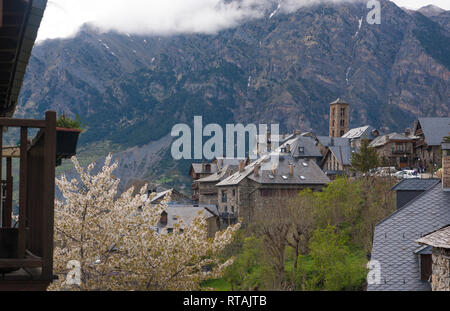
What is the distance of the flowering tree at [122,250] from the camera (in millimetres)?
18594

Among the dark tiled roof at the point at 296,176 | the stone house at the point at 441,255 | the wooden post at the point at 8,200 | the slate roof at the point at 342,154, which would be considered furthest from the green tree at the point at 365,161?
the wooden post at the point at 8,200

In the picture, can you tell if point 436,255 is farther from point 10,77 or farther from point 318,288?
point 318,288

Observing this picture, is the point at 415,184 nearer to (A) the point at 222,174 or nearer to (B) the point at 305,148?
(A) the point at 222,174

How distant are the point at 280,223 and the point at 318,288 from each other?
10.6 m

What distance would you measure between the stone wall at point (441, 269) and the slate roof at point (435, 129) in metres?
69.1

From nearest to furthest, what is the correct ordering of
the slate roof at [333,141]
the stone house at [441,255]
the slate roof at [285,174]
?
the stone house at [441,255] → the slate roof at [285,174] → the slate roof at [333,141]

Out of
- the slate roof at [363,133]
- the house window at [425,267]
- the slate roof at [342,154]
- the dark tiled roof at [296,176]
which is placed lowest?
the house window at [425,267]

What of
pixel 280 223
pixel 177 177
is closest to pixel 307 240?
pixel 280 223

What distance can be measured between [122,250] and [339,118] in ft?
475

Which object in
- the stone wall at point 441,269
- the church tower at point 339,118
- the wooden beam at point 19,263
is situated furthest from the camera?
the church tower at point 339,118

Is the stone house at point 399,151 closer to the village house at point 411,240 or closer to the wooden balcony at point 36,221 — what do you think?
the village house at point 411,240

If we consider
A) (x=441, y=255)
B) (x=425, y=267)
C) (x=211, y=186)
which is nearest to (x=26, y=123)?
(x=441, y=255)
